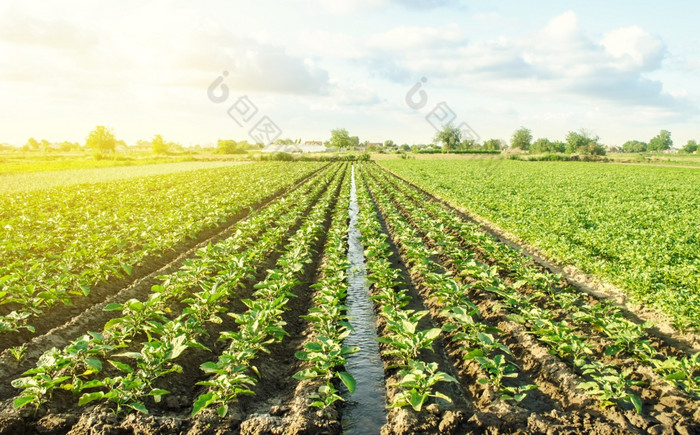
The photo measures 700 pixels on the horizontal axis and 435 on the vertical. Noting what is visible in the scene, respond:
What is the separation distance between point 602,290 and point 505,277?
5.60 feet

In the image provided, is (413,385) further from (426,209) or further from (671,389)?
(426,209)

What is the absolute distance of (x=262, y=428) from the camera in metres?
3.62

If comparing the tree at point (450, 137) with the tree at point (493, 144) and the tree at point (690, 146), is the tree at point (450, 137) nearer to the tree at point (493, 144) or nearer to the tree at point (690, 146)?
the tree at point (493, 144)

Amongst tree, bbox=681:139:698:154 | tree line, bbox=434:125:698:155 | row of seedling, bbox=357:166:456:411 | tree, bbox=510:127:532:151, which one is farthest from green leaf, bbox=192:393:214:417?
tree, bbox=681:139:698:154

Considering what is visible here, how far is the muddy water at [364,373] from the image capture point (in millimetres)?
4191

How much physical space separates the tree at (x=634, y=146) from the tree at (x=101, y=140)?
533 feet

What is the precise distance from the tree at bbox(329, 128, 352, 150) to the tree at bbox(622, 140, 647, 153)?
103217 millimetres

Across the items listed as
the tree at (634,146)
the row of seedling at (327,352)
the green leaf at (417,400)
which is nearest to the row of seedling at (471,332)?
A: the green leaf at (417,400)

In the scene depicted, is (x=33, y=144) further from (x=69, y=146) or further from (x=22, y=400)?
(x=22, y=400)

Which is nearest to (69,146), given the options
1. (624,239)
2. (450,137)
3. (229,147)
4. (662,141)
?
(229,147)

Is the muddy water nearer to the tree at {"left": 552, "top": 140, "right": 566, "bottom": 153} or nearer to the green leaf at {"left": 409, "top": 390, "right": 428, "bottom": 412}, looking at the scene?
the green leaf at {"left": 409, "top": 390, "right": 428, "bottom": 412}

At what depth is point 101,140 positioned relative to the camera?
93.9 metres

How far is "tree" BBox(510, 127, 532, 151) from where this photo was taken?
11157cm

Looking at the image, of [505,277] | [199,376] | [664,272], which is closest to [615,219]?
[664,272]
